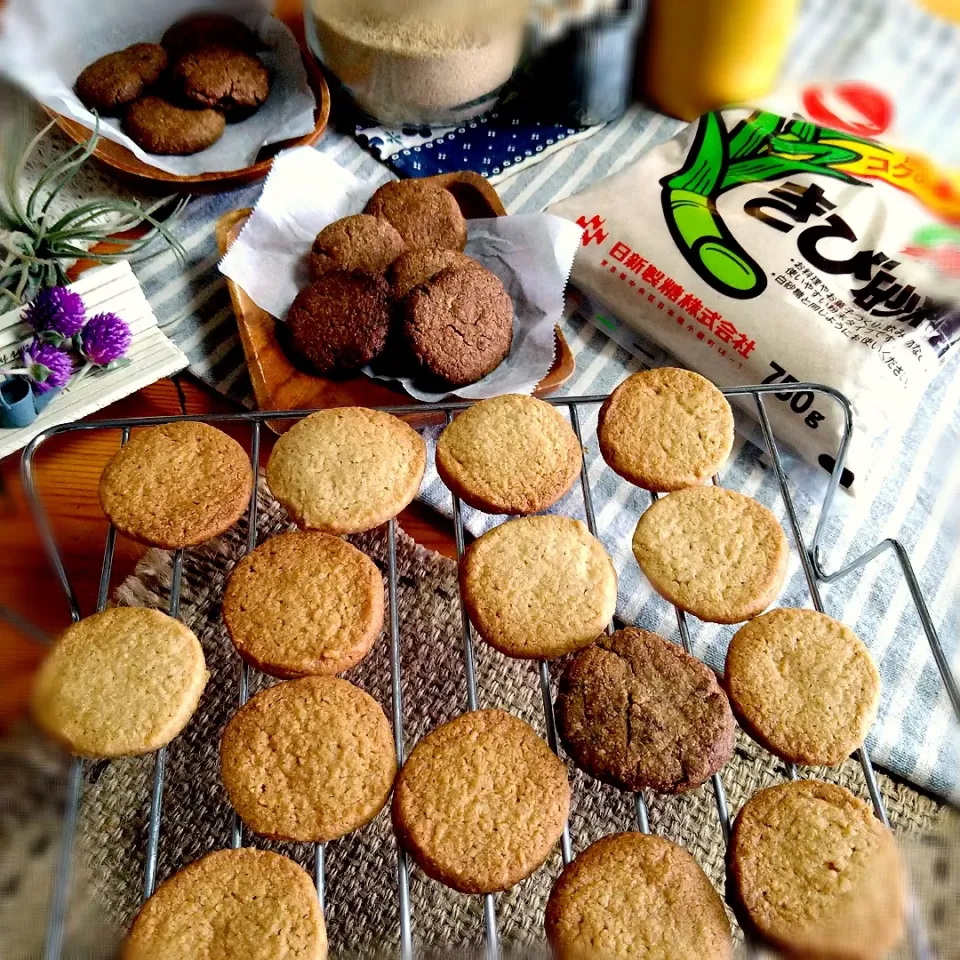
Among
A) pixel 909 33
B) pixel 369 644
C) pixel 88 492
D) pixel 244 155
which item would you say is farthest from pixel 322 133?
pixel 909 33

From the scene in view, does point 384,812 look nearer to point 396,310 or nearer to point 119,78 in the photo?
point 396,310

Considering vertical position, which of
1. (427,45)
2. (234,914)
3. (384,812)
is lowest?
(384,812)

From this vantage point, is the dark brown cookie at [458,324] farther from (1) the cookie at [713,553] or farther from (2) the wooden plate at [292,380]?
(1) the cookie at [713,553]

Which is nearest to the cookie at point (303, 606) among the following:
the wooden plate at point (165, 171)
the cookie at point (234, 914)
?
the cookie at point (234, 914)

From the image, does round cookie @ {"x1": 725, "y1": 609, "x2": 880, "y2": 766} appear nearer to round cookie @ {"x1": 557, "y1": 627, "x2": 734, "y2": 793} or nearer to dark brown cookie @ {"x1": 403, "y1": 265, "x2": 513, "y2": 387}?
round cookie @ {"x1": 557, "y1": 627, "x2": 734, "y2": 793}

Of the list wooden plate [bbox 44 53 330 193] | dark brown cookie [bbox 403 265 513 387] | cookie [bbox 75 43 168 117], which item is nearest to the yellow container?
dark brown cookie [bbox 403 265 513 387]

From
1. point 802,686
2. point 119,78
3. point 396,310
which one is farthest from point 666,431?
point 119,78

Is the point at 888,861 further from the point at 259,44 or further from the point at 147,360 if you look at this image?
the point at 259,44
